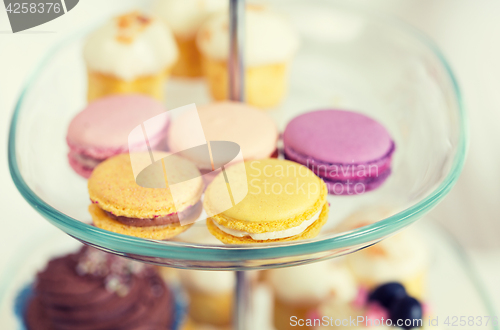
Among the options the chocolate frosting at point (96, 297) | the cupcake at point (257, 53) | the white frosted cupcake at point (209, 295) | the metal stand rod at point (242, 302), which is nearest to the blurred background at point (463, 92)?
the chocolate frosting at point (96, 297)

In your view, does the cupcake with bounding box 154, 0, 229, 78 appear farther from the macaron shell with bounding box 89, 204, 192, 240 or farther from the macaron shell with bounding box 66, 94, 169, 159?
the macaron shell with bounding box 89, 204, 192, 240

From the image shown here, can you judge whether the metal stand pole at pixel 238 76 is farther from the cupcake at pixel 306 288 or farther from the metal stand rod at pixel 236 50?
the cupcake at pixel 306 288

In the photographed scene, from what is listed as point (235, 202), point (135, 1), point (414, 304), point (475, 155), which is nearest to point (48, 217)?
point (235, 202)

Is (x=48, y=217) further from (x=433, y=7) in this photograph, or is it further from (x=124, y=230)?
(x=433, y=7)

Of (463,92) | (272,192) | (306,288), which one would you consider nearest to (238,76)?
(272,192)

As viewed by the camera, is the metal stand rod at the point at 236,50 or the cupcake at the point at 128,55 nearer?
the metal stand rod at the point at 236,50

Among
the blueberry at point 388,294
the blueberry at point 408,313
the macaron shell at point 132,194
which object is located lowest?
the blueberry at point 388,294
